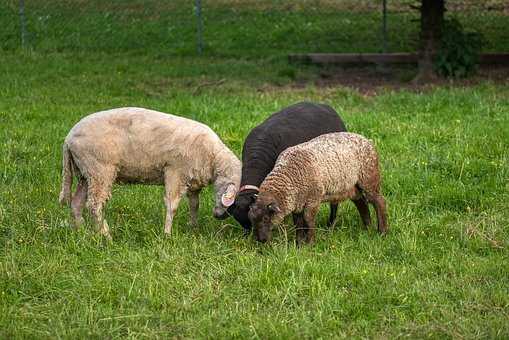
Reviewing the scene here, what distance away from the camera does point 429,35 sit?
14.6 meters

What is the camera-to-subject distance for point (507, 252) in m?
7.39

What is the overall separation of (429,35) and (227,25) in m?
5.92

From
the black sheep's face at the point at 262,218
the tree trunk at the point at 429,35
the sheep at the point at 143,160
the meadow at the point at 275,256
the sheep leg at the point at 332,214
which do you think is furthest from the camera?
the tree trunk at the point at 429,35

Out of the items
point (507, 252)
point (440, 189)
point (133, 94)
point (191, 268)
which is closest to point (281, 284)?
point (191, 268)

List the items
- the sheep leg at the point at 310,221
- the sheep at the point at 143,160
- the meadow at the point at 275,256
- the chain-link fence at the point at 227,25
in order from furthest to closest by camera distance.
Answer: the chain-link fence at the point at 227,25
the sheep at the point at 143,160
the sheep leg at the point at 310,221
the meadow at the point at 275,256

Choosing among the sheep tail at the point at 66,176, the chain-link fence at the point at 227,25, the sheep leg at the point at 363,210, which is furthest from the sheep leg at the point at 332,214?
the chain-link fence at the point at 227,25

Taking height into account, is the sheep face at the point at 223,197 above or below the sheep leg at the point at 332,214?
above

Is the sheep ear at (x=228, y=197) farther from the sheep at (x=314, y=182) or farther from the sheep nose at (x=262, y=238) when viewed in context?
the sheep nose at (x=262, y=238)

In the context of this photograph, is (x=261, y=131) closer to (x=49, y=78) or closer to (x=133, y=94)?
(x=133, y=94)

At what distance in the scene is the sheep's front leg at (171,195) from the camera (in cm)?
799

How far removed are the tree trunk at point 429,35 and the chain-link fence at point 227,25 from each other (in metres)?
2.41

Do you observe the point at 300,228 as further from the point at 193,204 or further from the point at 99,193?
the point at 99,193

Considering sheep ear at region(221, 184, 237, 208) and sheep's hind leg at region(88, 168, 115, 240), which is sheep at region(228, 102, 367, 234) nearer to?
→ sheep ear at region(221, 184, 237, 208)

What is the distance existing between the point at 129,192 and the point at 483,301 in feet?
13.6
